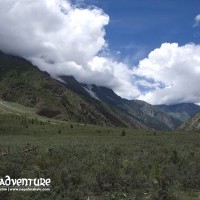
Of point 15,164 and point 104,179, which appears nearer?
point 104,179

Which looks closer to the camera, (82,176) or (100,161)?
(82,176)

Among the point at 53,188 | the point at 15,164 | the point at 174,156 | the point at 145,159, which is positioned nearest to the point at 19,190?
the point at 53,188

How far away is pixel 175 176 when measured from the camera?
25078 millimetres

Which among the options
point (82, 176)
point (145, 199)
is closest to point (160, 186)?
point (145, 199)

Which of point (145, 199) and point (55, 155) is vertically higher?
point (55, 155)

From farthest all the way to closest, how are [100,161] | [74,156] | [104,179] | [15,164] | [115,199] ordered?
[74,156]
[100,161]
[15,164]
[104,179]
[115,199]

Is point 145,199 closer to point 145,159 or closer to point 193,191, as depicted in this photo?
point 193,191

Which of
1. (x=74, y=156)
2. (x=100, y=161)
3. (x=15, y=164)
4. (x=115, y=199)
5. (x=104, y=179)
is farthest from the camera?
(x=74, y=156)

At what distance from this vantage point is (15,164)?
24547 millimetres

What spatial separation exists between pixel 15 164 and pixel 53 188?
4.34 m

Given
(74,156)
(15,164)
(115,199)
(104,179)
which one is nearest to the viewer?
(115,199)

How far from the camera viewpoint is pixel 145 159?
29172 mm

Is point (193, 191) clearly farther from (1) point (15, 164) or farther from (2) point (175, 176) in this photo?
(1) point (15, 164)

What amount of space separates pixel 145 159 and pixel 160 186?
Answer: 7911 mm
